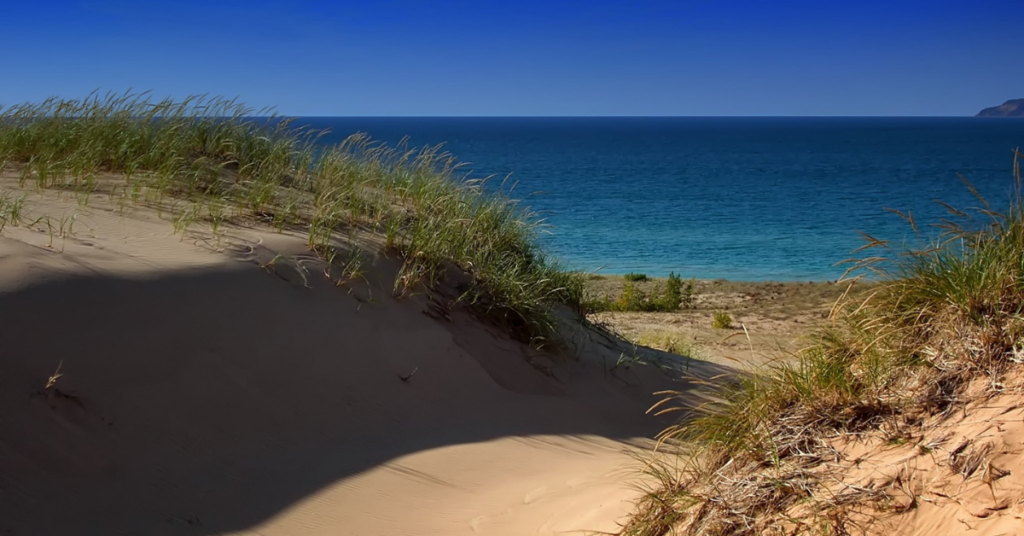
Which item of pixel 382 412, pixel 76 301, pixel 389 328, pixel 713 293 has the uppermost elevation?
pixel 76 301

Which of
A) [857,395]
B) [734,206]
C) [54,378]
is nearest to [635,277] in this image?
[857,395]

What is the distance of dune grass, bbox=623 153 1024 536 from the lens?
3.18 metres

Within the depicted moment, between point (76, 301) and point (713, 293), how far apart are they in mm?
15678

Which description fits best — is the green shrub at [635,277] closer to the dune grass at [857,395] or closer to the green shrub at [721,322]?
the green shrub at [721,322]

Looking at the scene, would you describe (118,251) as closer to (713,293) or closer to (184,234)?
(184,234)

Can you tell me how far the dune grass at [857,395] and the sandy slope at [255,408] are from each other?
→ 69cm

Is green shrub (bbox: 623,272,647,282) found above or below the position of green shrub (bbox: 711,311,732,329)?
below

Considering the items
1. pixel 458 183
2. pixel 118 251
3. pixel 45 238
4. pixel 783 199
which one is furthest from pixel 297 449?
pixel 783 199

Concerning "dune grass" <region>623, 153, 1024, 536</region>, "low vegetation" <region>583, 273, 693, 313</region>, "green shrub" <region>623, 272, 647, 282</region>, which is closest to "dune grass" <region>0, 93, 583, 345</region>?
"dune grass" <region>623, 153, 1024, 536</region>

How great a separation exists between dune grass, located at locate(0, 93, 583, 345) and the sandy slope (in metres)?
0.46

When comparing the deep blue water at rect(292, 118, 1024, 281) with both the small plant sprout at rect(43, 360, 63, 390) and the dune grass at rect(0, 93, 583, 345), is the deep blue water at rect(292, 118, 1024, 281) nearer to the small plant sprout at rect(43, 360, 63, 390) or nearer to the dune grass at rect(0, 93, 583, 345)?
the dune grass at rect(0, 93, 583, 345)

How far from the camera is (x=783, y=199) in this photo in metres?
40.4

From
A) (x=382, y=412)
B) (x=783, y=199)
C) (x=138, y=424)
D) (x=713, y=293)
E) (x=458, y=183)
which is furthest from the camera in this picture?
(x=783, y=199)

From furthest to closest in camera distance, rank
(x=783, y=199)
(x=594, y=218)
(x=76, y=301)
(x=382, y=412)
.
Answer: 1. (x=783, y=199)
2. (x=594, y=218)
3. (x=382, y=412)
4. (x=76, y=301)
